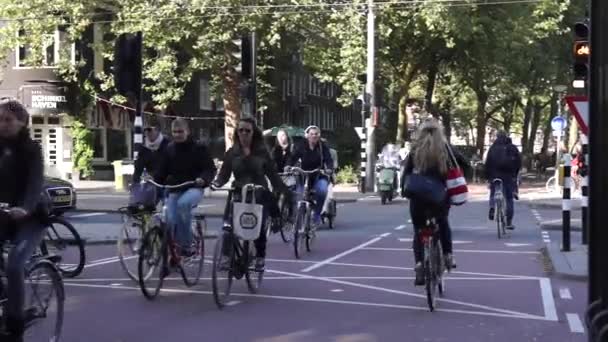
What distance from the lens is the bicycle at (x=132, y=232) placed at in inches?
388

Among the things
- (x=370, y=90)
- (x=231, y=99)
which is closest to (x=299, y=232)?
(x=370, y=90)

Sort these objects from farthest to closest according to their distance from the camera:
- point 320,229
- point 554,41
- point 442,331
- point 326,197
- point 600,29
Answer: point 554,41
point 320,229
point 326,197
point 442,331
point 600,29

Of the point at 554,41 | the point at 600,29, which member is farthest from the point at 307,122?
the point at 600,29

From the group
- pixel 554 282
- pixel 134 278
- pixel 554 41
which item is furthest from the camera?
pixel 554 41

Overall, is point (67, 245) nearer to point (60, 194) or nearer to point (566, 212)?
point (60, 194)

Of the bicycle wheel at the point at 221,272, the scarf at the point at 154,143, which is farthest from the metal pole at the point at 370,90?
the bicycle wheel at the point at 221,272

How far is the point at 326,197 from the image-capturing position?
15609 mm

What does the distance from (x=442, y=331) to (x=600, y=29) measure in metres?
4.49

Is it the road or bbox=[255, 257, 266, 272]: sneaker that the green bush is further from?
bbox=[255, 257, 266, 272]: sneaker

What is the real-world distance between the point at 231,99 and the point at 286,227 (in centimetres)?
2482

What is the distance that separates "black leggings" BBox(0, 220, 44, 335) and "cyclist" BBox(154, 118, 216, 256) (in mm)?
3282

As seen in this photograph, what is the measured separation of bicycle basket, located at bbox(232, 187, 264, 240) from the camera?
28.8ft

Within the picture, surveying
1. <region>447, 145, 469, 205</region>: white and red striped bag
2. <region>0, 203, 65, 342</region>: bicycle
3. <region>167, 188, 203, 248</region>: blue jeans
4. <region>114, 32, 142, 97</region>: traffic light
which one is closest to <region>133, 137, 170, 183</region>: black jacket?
<region>167, 188, 203, 248</region>: blue jeans

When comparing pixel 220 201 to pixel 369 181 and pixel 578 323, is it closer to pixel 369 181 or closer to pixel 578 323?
pixel 369 181
